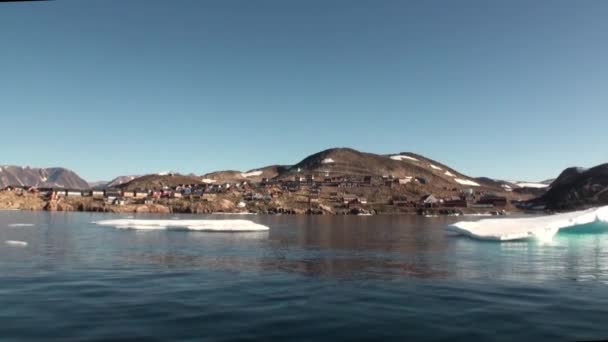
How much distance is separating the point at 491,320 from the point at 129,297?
54.8 ft

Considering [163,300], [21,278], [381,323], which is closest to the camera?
[381,323]

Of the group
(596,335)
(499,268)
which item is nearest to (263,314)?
(596,335)

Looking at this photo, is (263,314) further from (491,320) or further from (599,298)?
(599,298)

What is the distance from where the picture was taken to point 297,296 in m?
22.2

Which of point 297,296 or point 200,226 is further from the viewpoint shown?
point 200,226

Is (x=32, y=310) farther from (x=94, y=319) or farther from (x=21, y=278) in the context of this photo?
(x=21, y=278)

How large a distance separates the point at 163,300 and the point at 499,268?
24.6 m

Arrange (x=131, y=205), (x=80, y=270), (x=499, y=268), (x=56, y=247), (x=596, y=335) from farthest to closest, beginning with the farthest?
1. (x=131, y=205)
2. (x=56, y=247)
3. (x=499, y=268)
4. (x=80, y=270)
5. (x=596, y=335)

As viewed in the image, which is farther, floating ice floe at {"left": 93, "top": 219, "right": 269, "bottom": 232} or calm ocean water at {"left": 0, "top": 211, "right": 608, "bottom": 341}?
floating ice floe at {"left": 93, "top": 219, "right": 269, "bottom": 232}

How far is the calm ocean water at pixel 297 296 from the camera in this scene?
15844 millimetres

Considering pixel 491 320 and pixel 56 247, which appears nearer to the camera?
pixel 491 320

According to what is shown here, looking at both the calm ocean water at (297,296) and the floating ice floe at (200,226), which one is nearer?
the calm ocean water at (297,296)

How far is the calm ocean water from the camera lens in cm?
1584

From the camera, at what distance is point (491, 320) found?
1755cm
